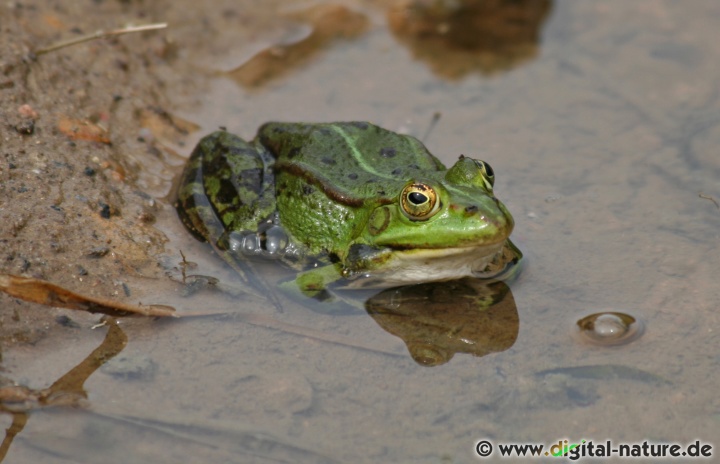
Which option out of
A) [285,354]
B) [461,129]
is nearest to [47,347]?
[285,354]

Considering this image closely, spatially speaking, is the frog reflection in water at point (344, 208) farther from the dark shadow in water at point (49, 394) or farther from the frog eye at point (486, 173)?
the dark shadow in water at point (49, 394)

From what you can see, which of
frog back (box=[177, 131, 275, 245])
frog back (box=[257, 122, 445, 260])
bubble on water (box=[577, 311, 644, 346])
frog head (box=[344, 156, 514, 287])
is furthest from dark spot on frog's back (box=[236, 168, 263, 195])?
bubble on water (box=[577, 311, 644, 346])

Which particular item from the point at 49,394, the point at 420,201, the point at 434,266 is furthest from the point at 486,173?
the point at 49,394

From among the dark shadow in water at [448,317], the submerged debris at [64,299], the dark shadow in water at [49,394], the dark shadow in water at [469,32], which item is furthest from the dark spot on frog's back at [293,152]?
the dark shadow in water at [469,32]

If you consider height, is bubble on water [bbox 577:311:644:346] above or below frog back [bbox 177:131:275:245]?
below

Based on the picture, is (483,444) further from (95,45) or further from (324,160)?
(95,45)

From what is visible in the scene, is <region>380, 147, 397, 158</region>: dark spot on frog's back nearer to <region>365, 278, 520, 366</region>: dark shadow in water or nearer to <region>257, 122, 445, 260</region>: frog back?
<region>257, 122, 445, 260</region>: frog back

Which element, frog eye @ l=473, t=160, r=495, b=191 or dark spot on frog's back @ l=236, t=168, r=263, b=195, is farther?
dark spot on frog's back @ l=236, t=168, r=263, b=195
